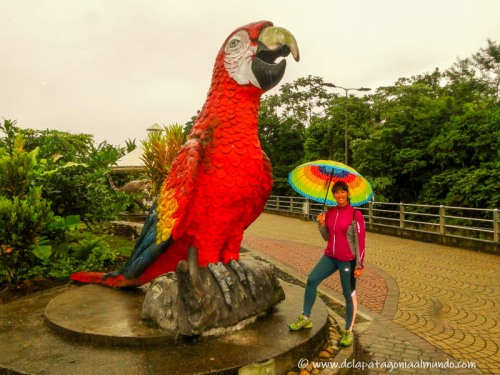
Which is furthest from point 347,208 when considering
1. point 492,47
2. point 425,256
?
point 492,47

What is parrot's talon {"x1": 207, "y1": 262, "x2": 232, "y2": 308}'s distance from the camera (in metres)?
3.12

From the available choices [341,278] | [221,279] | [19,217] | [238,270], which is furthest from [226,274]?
[19,217]

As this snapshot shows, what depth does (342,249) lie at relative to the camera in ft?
10.1

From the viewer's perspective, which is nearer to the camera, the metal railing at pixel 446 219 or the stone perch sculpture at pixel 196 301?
the stone perch sculpture at pixel 196 301

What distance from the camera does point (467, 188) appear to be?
41.8 ft

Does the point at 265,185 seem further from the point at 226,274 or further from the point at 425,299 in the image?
the point at 425,299

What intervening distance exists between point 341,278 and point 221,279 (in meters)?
1.05

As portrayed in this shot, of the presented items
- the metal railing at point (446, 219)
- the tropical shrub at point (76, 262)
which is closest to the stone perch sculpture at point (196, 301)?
the tropical shrub at point (76, 262)

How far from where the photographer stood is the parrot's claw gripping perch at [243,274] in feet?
11.0

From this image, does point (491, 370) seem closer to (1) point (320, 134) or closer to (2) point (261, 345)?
(2) point (261, 345)

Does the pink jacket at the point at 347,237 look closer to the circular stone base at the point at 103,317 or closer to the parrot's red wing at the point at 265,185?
the parrot's red wing at the point at 265,185

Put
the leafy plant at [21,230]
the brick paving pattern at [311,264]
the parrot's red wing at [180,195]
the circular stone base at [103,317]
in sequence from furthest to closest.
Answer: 1. the brick paving pattern at [311,264]
2. the leafy plant at [21,230]
3. the parrot's red wing at [180,195]
4. the circular stone base at [103,317]

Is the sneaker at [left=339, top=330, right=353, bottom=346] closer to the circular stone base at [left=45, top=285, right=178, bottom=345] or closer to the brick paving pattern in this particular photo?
the circular stone base at [left=45, top=285, right=178, bottom=345]

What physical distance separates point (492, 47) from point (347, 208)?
2508 cm
